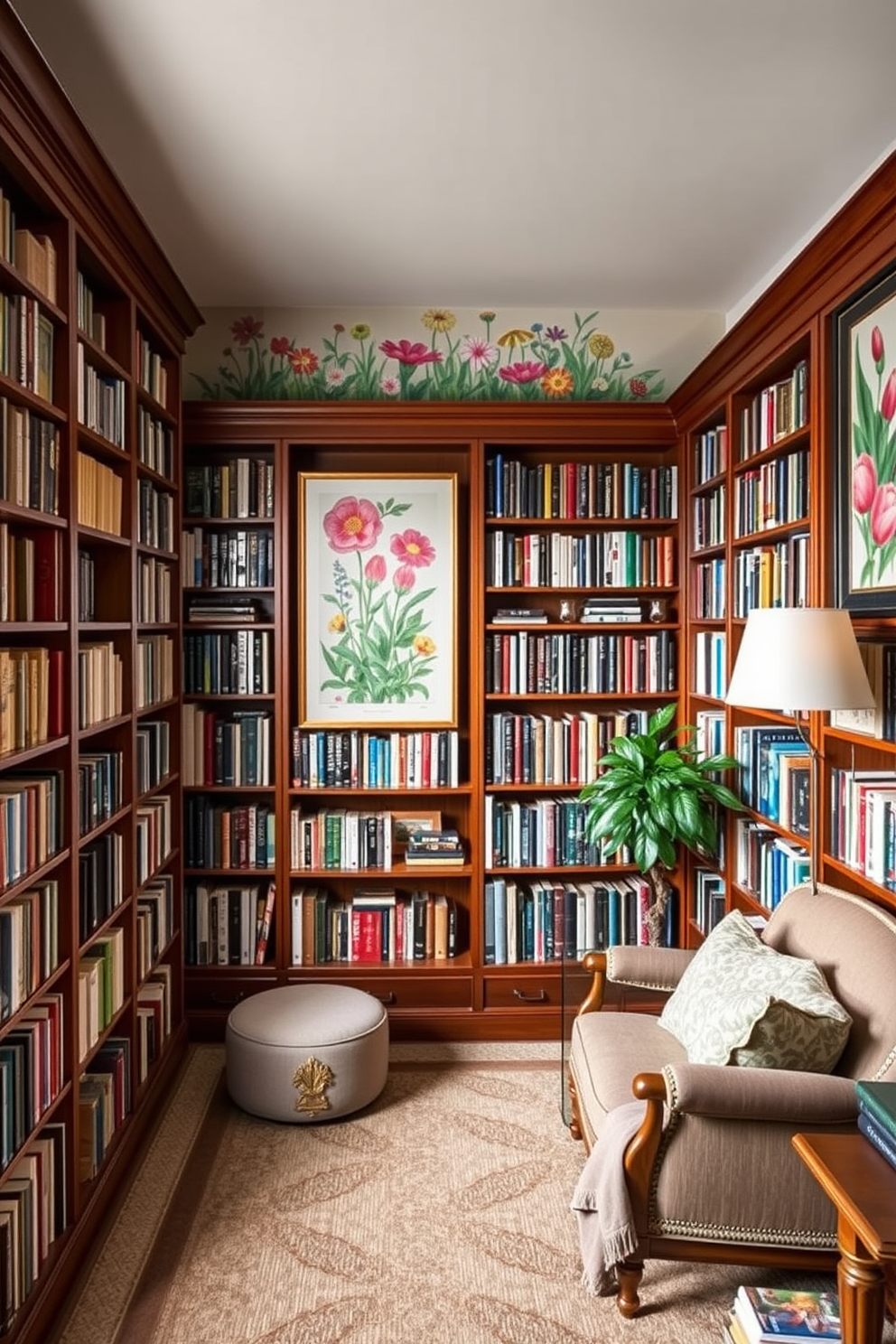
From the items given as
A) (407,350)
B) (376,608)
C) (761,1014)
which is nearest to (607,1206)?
(761,1014)

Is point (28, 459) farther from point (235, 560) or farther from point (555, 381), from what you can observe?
point (555, 381)

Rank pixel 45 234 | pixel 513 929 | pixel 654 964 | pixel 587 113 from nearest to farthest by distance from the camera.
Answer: pixel 45 234 < pixel 587 113 < pixel 654 964 < pixel 513 929

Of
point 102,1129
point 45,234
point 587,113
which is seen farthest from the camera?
point 102,1129

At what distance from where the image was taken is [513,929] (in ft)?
12.3

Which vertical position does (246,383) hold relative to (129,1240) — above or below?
above

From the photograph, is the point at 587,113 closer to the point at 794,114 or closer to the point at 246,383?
the point at 794,114

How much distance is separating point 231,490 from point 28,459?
65.2 inches

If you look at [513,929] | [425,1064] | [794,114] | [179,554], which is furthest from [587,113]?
[425,1064]

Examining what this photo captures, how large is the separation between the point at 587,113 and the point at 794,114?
53cm

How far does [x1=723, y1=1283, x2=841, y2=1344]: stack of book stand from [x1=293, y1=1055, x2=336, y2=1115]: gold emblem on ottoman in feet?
4.56

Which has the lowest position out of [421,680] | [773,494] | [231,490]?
[421,680]

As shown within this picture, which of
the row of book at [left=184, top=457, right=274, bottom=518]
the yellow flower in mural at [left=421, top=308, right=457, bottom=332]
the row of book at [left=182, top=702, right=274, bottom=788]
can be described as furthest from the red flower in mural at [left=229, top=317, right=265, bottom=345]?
the row of book at [left=182, top=702, right=274, bottom=788]

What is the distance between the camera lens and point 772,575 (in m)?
2.98

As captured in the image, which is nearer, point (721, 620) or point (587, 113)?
point (587, 113)
